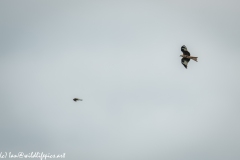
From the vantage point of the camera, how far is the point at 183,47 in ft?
263

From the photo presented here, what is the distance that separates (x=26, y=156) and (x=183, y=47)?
59.0 m

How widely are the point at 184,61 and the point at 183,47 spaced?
8.43 ft

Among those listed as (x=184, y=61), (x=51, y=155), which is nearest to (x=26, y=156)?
(x=51, y=155)

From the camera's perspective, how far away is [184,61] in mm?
80000

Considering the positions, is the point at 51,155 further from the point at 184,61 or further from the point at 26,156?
Result: the point at 184,61

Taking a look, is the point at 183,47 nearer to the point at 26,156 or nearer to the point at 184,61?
the point at 184,61

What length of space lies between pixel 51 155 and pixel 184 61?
206 feet

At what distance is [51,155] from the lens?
12788cm

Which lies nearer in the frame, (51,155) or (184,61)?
(184,61)

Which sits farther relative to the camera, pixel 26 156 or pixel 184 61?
pixel 26 156

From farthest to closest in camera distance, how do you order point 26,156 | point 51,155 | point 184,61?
1. point 51,155
2. point 26,156
3. point 184,61

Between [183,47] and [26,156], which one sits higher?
[183,47]

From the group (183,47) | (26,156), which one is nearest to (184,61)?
(183,47)

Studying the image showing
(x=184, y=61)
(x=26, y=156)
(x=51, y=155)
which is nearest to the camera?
(x=184, y=61)
